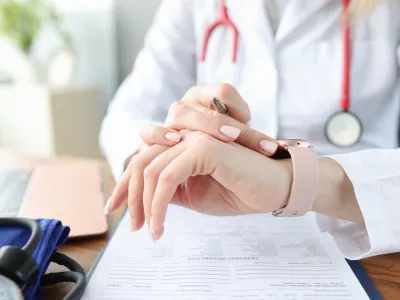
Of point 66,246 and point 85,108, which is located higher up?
point 66,246

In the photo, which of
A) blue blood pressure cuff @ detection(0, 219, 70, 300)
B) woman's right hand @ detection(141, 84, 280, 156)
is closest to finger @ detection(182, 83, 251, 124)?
woman's right hand @ detection(141, 84, 280, 156)

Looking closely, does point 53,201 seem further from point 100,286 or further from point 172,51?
point 172,51

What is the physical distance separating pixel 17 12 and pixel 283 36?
1394 millimetres

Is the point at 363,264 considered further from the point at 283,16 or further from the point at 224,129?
the point at 283,16

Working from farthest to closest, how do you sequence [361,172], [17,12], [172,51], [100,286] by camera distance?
[17,12]
[172,51]
[361,172]
[100,286]

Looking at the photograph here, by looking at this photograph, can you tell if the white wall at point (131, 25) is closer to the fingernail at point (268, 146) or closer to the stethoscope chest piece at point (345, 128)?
the stethoscope chest piece at point (345, 128)

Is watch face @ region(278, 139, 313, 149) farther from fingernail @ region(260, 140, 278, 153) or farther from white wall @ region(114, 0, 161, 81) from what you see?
white wall @ region(114, 0, 161, 81)

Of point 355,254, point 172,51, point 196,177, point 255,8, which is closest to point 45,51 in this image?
point 172,51

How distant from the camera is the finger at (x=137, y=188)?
1.48ft

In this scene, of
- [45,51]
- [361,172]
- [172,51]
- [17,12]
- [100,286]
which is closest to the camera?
[100,286]

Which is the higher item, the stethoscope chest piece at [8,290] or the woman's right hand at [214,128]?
the woman's right hand at [214,128]

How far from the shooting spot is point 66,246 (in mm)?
484

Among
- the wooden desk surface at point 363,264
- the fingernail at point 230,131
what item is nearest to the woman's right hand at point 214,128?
the fingernail at point 230,131

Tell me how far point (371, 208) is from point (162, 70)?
0.54m
